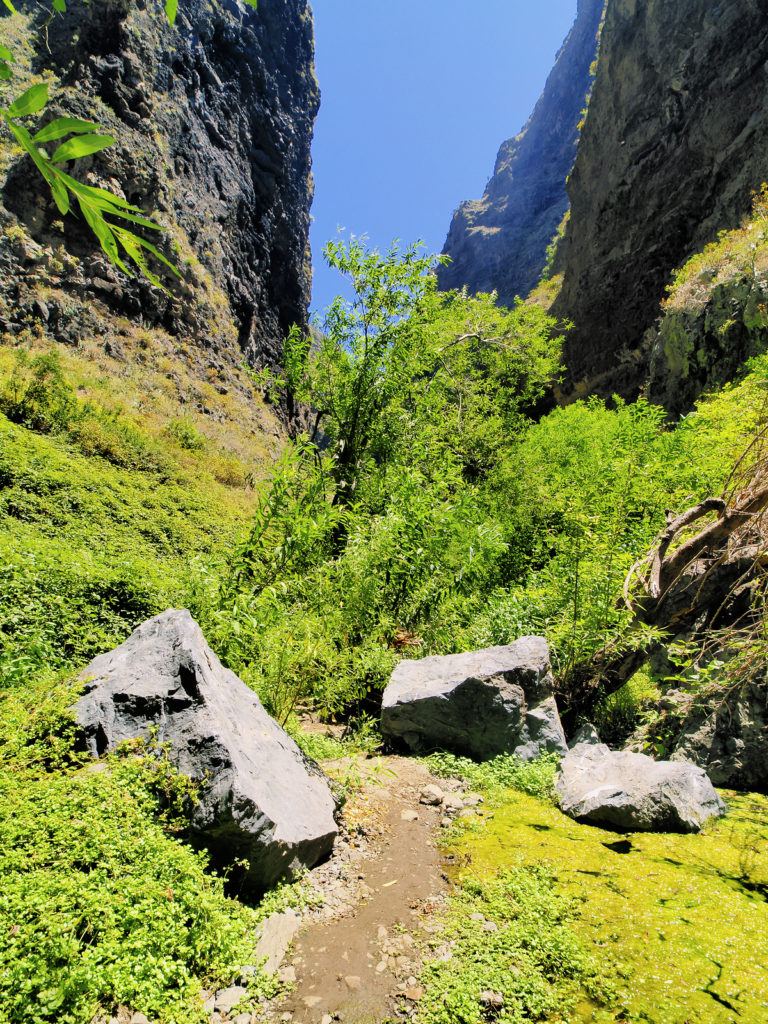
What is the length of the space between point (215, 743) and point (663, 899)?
7.79ft

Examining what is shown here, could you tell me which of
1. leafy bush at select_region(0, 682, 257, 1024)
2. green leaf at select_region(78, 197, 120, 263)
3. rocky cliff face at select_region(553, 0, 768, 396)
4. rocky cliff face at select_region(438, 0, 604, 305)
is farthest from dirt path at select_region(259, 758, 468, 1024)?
rocky cliff face at select_region(438, 0, 604, 305)

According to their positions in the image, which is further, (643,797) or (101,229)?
(643,797)

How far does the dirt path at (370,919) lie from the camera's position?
2.21 meters

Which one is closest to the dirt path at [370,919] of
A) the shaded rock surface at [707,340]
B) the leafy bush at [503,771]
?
the leafy bush at [503,771]

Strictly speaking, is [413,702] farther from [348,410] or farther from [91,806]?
[348,410]

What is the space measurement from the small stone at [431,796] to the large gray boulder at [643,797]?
Result: 86 centimetres

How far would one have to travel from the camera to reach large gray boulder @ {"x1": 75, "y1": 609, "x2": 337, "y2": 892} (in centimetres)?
265

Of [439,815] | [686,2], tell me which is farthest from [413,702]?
[686,2]

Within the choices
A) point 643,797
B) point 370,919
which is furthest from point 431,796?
point 643,797

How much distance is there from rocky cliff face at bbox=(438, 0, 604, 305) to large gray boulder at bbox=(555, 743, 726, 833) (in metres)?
62.7

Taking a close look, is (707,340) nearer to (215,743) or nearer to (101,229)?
(215,743)

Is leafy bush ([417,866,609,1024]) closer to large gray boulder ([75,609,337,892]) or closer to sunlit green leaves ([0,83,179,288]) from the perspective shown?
large gray boulder ([75,609,337,892])

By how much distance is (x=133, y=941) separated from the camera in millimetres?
1974

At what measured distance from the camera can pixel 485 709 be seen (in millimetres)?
4430
